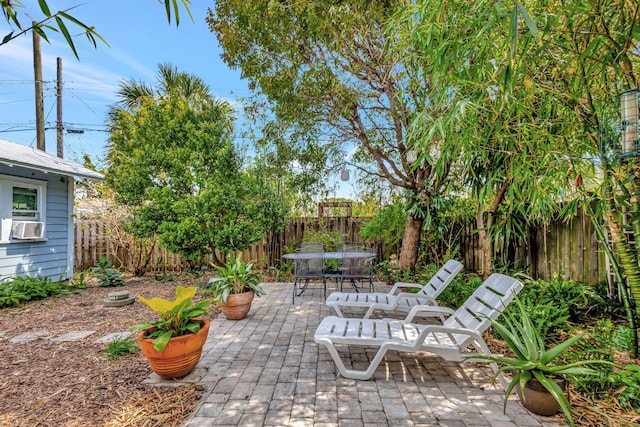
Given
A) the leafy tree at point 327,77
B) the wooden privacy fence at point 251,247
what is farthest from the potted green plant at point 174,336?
the wooden privacy fence at point 251,247

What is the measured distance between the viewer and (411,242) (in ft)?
22.0

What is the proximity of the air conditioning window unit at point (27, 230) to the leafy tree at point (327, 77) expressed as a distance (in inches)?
189

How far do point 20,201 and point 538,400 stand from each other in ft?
27.8

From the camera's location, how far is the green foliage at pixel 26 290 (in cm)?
517

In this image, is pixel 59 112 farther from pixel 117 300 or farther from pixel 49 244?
pixel 117 300

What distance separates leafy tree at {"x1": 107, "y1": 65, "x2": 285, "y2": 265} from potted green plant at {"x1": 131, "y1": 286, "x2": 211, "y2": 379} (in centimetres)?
373

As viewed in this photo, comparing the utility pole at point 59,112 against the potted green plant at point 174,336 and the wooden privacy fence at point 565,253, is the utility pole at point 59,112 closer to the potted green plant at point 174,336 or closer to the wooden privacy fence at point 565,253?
the potted green plant at point 174,336

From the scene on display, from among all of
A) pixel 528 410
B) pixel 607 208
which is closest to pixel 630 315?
pixel 607 208

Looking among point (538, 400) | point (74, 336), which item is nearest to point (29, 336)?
point (74, 336)

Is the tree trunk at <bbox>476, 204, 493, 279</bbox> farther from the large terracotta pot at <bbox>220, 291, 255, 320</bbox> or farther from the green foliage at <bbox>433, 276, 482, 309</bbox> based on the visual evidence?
the large terracotta pot at <bbox>220, 291, 255, 320</bbox>

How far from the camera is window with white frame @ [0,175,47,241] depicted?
18.7 feet

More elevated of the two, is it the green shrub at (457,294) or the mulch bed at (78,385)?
the green shrub at (457,294)

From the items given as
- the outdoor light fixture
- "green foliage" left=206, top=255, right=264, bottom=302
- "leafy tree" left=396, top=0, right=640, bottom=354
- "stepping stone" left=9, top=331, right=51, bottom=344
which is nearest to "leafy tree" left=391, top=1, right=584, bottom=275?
"leafy tree" left=396, top=0, right=640, bottom=354

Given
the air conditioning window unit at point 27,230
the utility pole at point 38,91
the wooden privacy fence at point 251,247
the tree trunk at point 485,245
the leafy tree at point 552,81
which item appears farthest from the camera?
the utility pole at point 38,91
